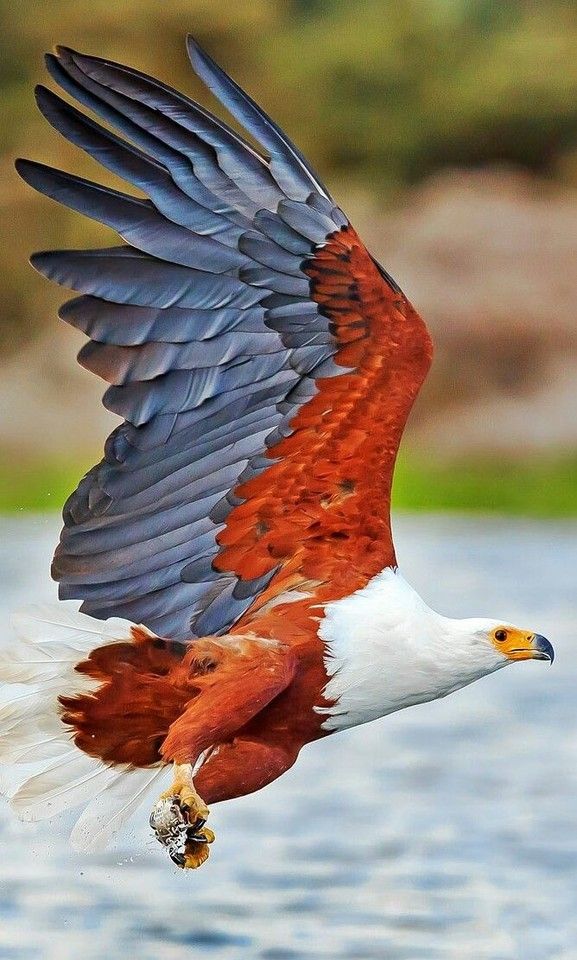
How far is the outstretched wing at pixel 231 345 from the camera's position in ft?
19.2

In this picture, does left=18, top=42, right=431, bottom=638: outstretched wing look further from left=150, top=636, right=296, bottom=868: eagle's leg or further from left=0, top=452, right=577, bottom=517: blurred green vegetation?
left=0, top=452, right=577, bottom=517: blurred green vegetation

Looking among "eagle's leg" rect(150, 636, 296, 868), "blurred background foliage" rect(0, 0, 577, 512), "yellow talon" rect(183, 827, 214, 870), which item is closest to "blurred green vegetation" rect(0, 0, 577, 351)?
"blurred background foliage" rect(0, 0, 577, 512)

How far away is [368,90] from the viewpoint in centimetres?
2197

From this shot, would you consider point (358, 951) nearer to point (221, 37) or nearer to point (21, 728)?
point (21, 728)

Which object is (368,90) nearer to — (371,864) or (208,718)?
(371,864)

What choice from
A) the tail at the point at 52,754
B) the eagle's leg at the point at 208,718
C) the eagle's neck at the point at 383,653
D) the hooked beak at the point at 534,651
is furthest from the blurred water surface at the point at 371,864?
the hooked beak at the point at 534,651

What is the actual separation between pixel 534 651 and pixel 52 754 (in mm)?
1379

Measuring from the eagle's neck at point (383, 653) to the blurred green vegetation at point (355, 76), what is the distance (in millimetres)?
15489

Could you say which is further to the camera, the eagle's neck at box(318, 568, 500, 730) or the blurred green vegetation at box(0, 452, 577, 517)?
the blurred green vegetation at box(0, 452, 577, 517)

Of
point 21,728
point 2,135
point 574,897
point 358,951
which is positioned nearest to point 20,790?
point 21,728

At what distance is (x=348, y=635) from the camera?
19.4 feet

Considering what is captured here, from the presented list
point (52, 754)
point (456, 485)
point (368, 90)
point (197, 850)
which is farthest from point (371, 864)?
point (368, 90)

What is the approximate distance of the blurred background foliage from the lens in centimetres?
2133

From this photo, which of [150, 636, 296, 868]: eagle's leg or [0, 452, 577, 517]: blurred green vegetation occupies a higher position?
[0, 452, 577, 517]: blurred green vegetation
